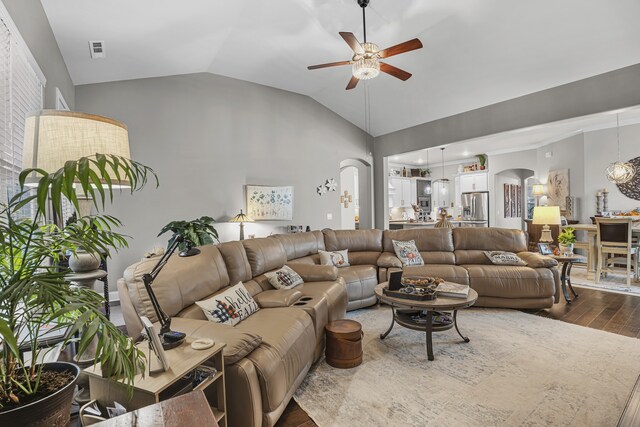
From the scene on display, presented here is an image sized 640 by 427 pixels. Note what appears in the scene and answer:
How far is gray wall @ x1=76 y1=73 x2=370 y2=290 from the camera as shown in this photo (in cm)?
460

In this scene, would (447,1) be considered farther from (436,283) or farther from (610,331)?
(610,331)

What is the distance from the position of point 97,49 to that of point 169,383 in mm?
3713

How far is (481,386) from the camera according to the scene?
2383 millimetres

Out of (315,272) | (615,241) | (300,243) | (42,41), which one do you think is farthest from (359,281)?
(615,241)

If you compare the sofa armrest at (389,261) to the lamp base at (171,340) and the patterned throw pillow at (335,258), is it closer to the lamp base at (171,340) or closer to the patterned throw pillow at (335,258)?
the patterned throw pillow at (335,258)

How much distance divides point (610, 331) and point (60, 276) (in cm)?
463

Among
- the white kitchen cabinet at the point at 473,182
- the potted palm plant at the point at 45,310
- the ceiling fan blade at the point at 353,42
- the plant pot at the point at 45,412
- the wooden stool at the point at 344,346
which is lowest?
the wooden stool at the point at 344,346

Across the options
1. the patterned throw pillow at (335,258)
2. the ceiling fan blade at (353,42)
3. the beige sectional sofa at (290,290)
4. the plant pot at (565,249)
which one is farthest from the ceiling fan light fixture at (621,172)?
the ceiling fan blade at (353,42)

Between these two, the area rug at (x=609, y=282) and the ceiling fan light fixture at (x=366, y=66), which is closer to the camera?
the ceiling fan light fixture at (x=366, y=66)

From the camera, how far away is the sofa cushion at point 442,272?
415 cm

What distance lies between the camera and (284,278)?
3414 mm

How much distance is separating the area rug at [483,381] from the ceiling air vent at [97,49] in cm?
386

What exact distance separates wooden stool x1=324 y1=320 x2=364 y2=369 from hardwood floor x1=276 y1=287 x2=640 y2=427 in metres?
2.61

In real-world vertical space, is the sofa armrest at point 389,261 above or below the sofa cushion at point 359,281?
above
